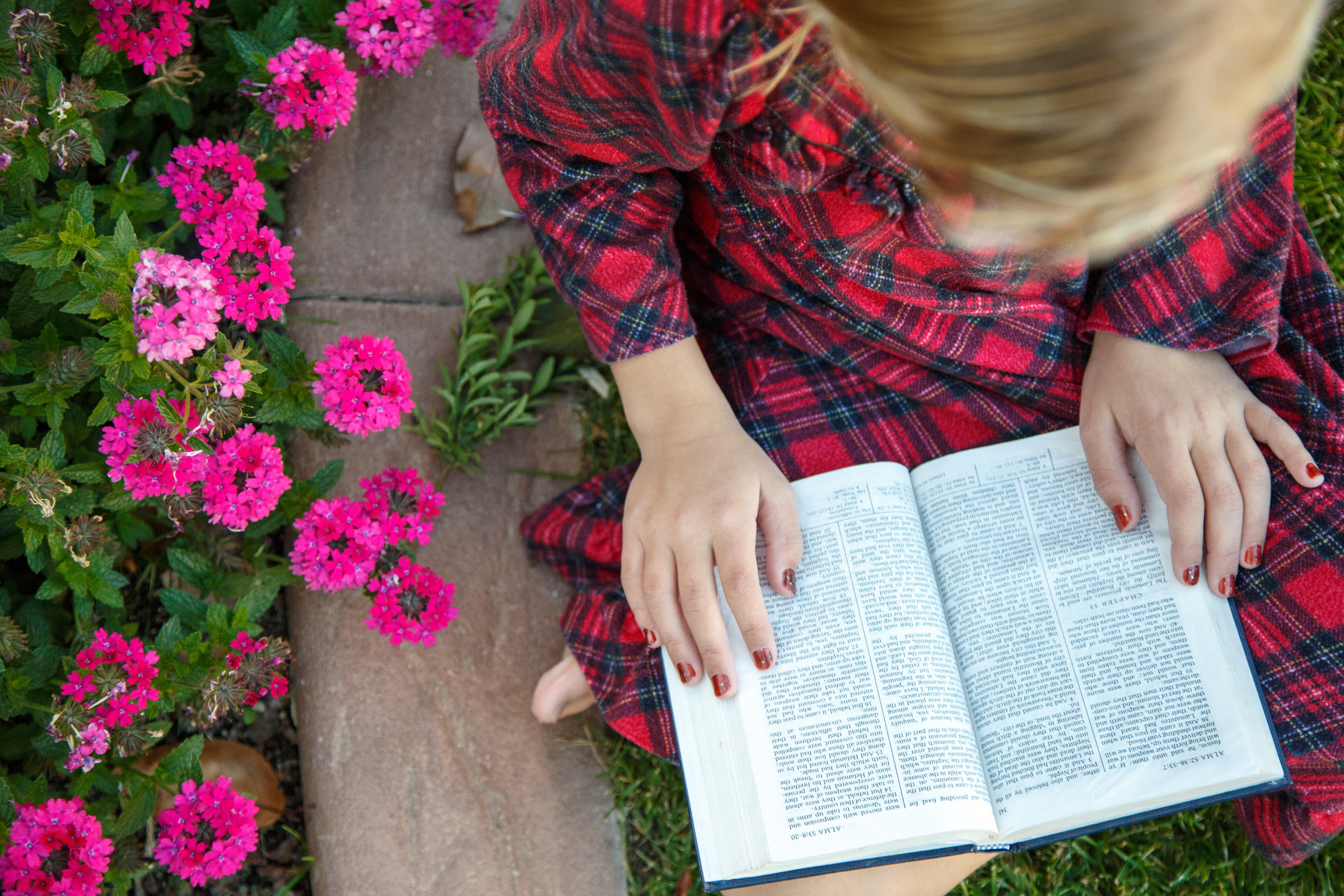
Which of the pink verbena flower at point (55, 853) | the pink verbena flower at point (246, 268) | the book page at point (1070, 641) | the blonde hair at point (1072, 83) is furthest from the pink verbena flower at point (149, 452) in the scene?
the book page at point (1070, 641)

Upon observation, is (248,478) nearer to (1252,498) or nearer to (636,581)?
(636,581)

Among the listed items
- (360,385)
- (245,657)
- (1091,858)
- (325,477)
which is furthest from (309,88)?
(1091,858)

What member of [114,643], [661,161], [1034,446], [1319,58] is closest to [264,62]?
[661,161]

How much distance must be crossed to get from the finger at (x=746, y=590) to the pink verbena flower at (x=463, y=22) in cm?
89

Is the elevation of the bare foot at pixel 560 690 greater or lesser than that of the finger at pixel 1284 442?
lesser

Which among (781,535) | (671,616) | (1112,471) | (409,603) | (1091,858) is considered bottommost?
(1091,858)

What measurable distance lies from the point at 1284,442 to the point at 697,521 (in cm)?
81

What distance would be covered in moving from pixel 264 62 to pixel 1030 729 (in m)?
1.38

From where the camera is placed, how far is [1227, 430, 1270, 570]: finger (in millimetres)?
1216

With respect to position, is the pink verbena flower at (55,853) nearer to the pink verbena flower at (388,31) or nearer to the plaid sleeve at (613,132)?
the plaid sleeve at (613,132)

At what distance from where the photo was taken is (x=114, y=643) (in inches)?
42.3

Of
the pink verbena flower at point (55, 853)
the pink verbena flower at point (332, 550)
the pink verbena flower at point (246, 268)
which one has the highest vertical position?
the pink verbena flower at point (246, 268)

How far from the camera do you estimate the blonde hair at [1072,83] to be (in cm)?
61

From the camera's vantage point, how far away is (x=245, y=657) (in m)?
1.13
